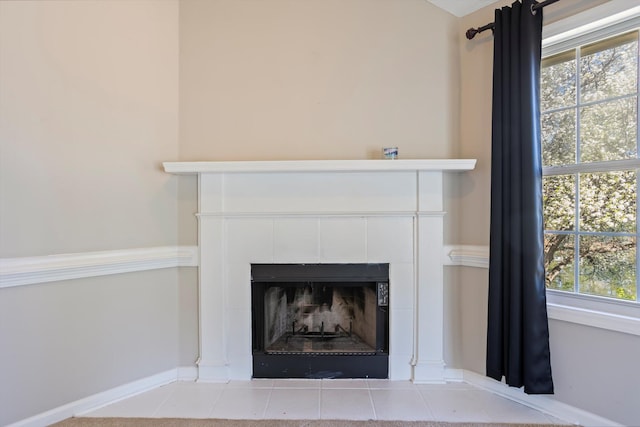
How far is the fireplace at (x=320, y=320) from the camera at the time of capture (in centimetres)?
212

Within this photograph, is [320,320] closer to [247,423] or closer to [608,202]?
[247,423]

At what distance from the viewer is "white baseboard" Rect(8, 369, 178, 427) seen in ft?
5.41

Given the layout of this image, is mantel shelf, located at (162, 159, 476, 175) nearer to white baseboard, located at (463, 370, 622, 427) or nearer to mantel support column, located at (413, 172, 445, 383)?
mantel support column, located at (413, 172, 445, 383)

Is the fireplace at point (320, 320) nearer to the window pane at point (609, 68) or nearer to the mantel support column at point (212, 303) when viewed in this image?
the mantel support column at point (212, 303)

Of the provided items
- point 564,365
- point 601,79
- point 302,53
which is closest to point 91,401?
point 302,53

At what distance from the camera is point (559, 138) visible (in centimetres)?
182

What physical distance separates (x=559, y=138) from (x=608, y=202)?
0.44 metres

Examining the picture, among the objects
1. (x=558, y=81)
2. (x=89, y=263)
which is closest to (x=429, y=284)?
(x=558, y=81)

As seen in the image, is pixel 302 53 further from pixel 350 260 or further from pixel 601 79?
pixel 601 79

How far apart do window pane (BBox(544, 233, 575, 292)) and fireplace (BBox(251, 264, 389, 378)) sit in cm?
94

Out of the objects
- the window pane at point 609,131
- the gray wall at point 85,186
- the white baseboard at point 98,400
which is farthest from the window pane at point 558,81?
the white baseboard at point 98,400

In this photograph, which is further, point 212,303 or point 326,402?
point 212,303

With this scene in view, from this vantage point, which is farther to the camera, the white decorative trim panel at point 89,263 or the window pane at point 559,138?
the window pane at point 559,138

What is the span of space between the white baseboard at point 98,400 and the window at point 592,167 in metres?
2.50
